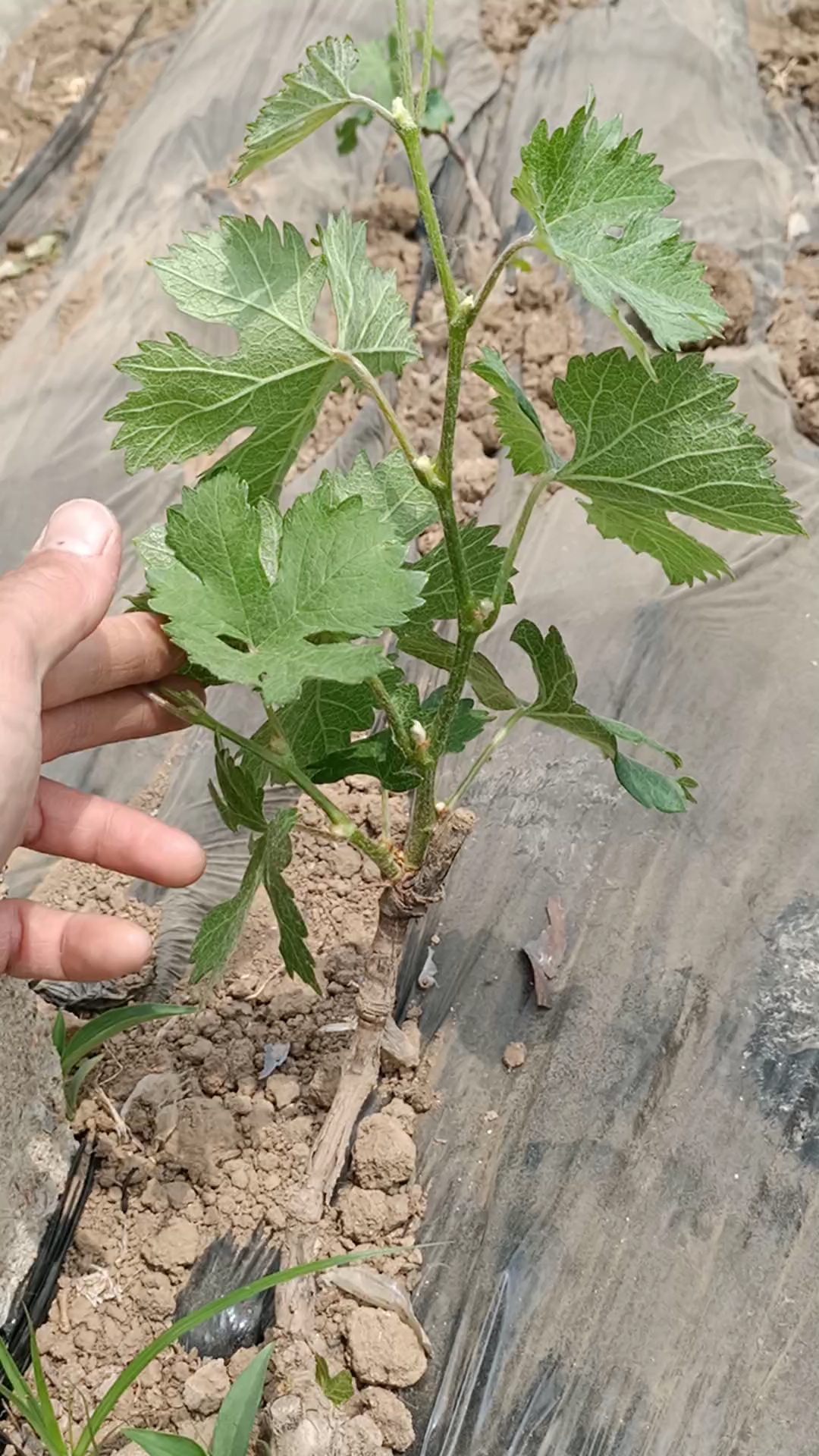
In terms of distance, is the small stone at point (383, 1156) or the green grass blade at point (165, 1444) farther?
the small stone at point (383, 1156)

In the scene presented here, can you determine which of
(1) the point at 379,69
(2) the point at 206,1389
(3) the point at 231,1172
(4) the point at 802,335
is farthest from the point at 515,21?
(2) the point at 206,1389

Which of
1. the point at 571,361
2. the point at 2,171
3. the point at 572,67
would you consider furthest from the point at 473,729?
the point at 2,171

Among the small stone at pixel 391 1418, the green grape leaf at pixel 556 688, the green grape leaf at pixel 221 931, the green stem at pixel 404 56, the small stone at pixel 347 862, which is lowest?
the small stone at pixel 391 1418

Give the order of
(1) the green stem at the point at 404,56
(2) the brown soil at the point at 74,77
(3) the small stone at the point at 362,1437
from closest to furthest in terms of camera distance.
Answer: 1. (1) the green stem at the point at 404,56
2. (3) the small stone at the point at 362,1437
3. (2) the brown soil at the point at 74,77

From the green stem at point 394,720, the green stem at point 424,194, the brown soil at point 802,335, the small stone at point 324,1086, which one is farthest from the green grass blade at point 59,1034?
A: the brown soil at point 802,335

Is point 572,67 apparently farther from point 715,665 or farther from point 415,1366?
point 415,1366

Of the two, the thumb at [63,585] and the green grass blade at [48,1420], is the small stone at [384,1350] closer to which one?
the green grass blade at [48,1420]
